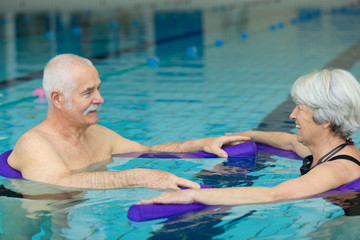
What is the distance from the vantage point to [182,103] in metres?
6.01

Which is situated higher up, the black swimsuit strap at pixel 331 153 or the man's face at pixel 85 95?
the man's face at pixel 85 95

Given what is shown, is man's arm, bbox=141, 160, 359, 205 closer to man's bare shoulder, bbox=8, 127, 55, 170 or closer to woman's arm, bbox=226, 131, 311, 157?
man's bare shoulder, bbox=8, 127, 55, 170

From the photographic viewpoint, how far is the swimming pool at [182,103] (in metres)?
2.73

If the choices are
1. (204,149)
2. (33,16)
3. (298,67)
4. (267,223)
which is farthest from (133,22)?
(267,223)

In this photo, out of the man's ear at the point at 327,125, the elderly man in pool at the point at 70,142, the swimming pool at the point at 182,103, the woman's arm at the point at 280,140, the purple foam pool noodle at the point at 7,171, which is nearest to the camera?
the swimming pool at the point at 182,103

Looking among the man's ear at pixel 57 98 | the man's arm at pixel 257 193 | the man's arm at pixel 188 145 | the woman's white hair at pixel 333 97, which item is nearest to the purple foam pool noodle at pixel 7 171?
the man's ear at pixel 57 98

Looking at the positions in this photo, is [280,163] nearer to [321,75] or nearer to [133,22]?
[321,75]

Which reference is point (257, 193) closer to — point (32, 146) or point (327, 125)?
point (327, 125)

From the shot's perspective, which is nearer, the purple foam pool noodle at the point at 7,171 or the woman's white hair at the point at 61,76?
the woman's white hair at the point at 61,76

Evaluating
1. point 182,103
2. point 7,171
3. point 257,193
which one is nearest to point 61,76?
point 7,171

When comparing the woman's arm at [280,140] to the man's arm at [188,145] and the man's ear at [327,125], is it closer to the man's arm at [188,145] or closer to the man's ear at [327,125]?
the man's arm at [188,145]

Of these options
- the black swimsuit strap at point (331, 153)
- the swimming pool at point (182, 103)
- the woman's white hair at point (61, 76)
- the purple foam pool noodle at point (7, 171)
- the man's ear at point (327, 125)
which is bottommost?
the swimming pool at point (182, 103)

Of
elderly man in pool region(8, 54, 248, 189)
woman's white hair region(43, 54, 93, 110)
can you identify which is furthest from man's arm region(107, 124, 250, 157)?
woman's white hair region(43, 54, 93, 110)

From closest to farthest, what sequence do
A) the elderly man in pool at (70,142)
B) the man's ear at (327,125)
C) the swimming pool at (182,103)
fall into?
the swimming pool at (182,103)
the man's ear at (327,125)
the elderly man in pool at (70,142)
